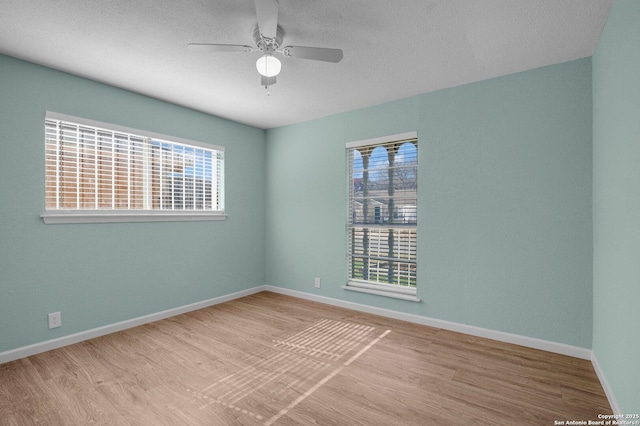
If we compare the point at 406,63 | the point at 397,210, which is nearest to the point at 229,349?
the point at 397,210

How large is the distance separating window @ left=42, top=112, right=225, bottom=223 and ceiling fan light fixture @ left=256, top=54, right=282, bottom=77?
75.3 inches

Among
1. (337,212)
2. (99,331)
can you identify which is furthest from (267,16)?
(99,331)

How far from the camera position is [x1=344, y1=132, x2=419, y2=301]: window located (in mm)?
3381

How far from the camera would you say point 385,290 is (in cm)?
354

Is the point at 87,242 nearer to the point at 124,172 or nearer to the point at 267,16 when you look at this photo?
the point at 124,172

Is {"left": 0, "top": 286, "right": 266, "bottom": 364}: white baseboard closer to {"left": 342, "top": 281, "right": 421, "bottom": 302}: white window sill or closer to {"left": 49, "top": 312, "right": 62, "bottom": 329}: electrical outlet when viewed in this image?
{"left": 49, "top": 312, "right": 62, "bottom": 329}: electrical outlet

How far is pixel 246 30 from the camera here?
2.09 m

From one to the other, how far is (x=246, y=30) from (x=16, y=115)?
6.83 ft

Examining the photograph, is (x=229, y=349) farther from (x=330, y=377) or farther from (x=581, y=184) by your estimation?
(x=581, y=184)

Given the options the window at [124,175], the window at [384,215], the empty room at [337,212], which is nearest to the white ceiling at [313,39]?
the empty room at [337,212]

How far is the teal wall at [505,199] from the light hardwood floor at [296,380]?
37 centimetres

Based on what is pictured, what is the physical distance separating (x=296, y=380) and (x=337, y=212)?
7.19ft

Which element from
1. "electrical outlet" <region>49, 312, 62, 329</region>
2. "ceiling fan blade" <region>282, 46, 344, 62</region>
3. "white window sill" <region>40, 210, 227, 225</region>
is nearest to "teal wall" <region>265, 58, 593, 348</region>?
"ceiling fan blade" <region>282, 46, 344, 62</region>

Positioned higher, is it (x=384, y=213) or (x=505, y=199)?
(x=505, y=199)
